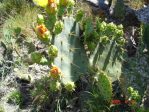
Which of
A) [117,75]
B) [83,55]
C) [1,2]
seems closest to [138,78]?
[117,75]

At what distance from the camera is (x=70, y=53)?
15.6 ft

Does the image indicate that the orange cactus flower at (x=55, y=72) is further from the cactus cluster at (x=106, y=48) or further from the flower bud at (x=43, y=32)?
the cactus cluster at (x=106, y=48)

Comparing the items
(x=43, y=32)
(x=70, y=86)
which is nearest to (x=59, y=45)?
(x=43, y=32)

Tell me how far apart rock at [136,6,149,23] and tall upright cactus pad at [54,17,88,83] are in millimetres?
1230

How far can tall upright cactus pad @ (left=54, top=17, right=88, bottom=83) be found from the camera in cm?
465

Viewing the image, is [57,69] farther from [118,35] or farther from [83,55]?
[118,35]

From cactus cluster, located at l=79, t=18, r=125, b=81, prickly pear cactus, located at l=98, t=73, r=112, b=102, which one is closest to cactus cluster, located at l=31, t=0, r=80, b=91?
cactus cluster, located at l=79, t=18, r=125, b=81

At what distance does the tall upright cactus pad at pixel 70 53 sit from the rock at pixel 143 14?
1230 millimetres

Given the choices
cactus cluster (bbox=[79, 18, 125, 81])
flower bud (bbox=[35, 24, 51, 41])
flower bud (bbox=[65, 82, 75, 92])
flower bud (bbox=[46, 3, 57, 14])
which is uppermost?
flower bud (bbox=[46, 3, 57, 14])

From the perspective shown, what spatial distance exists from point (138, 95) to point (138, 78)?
41 centimetres

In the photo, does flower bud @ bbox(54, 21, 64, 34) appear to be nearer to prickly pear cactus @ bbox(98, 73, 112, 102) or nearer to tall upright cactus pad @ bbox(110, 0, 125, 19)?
prickly pear cactus @ bbox(98, 73, 112, 102)

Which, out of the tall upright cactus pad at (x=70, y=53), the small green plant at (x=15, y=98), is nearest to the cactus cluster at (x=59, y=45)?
the tall upright cactus pad at (x=70, y=53)

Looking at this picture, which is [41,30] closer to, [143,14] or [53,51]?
[53,51]

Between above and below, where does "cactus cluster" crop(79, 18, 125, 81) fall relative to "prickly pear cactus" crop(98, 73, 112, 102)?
above
